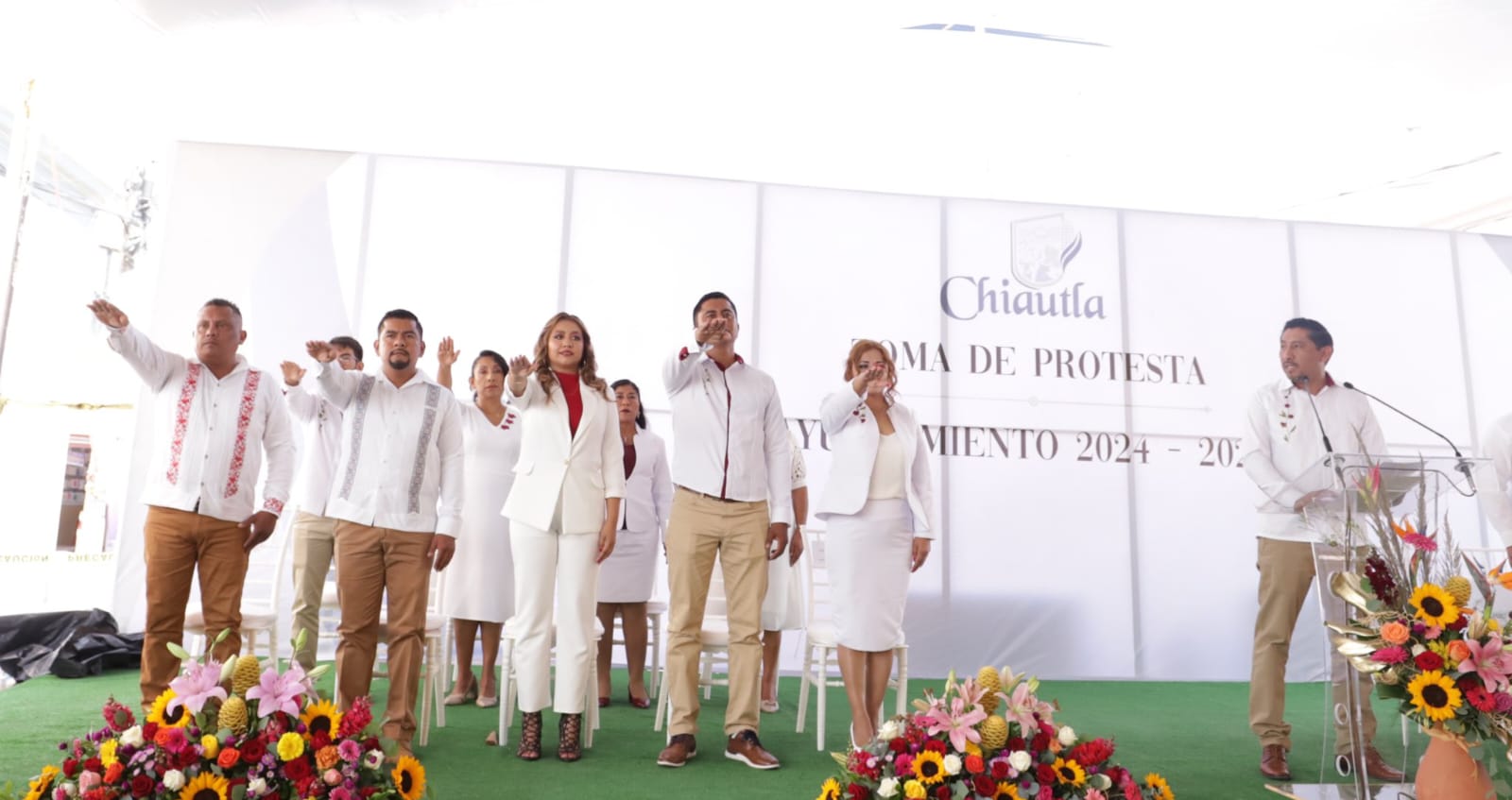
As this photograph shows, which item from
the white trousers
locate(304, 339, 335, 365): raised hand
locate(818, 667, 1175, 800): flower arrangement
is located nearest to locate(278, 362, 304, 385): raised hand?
locate(304, 339, 335, 365): raised hand

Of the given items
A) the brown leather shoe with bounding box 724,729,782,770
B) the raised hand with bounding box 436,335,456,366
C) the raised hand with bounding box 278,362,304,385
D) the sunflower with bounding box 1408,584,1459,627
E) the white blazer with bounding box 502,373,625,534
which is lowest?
the brown leather shoe with bounding box 724,729,782,770

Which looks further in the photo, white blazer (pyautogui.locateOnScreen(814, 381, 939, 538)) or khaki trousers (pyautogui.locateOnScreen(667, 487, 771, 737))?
white blazer (pyautogui.locateOnScreen(814, 381, 939, 538))

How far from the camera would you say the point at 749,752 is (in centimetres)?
323

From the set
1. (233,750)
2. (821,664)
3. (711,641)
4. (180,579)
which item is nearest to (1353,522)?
(821,664)

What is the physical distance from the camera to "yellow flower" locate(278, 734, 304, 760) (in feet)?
5.14

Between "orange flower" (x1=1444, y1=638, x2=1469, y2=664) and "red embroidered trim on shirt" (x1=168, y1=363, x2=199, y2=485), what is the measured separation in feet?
12.1

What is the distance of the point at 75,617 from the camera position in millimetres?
5082

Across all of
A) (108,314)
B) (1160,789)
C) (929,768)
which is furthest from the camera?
(108,314)

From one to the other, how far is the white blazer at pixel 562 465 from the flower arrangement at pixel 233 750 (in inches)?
62.3

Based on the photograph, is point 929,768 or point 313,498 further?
point 313,498

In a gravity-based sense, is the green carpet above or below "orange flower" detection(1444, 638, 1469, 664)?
below

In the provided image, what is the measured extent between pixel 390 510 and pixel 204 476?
0.69 meters

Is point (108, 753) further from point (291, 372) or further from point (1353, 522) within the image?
point (1353, 522)

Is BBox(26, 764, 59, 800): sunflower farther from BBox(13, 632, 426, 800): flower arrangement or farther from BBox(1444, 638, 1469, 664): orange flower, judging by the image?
BBox(1444, 638, 1469, 664): orange flower
